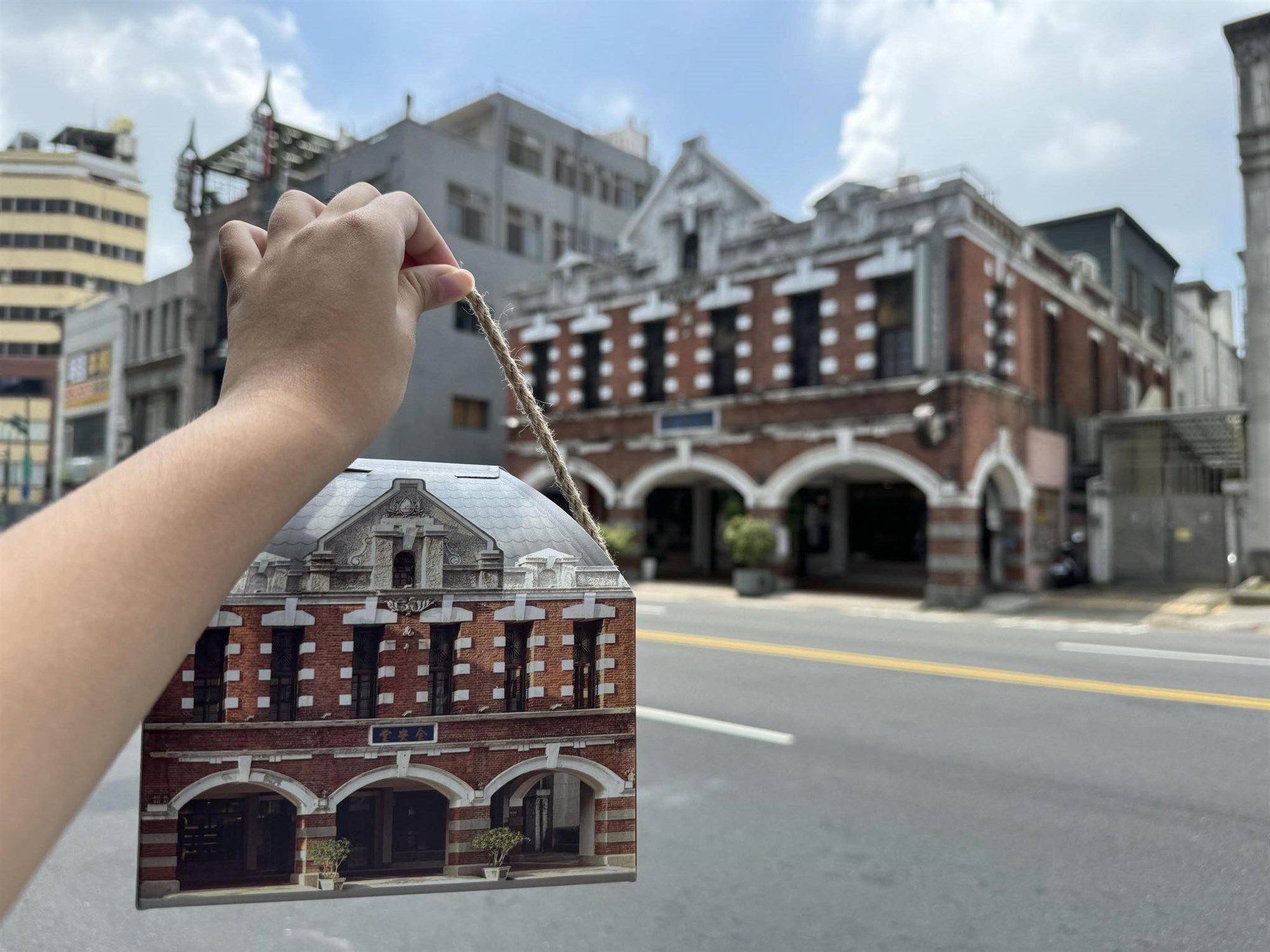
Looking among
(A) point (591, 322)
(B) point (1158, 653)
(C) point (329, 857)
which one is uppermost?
(A) point (591, 322)

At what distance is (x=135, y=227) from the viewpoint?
107 inches

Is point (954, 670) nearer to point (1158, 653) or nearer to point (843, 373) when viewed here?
point (1158, 653)

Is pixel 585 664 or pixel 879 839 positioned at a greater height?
pixel 585 664

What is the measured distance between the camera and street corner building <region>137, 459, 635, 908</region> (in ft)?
4.20

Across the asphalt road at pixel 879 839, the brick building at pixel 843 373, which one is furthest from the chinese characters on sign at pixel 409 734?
the brick building at pixel 843 373

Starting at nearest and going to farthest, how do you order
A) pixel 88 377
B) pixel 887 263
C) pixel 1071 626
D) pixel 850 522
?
pixel 88 377 < pixel 1071 626 < pixel 887 263 < pixel 850 522

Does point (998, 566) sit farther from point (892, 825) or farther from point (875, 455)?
point (892, 825)

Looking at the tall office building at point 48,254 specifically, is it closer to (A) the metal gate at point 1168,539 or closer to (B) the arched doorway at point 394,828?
(B) the arched doorway at point 394,828

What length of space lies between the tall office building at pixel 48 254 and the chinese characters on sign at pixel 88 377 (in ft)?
0.21

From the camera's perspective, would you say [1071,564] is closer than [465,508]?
No

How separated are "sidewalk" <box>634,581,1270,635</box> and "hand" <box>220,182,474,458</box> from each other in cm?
1629

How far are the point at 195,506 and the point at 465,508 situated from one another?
64 centimetres

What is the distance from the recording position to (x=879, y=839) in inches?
171

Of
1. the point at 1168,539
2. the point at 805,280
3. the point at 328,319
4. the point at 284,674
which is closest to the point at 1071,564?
the point at 1168,539
